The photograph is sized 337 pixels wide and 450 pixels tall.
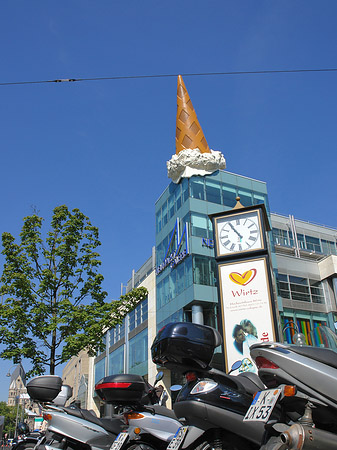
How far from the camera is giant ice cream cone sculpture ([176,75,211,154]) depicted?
30141 millimetres

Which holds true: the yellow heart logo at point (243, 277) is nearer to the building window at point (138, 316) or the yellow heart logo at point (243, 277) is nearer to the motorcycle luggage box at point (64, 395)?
the motorcycle luggage box at point (64, 395)

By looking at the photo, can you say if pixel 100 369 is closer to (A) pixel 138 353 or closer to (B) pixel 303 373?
(A) pixel 138 353

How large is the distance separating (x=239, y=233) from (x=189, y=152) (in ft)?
55.9

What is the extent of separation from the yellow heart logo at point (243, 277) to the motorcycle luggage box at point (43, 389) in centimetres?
655

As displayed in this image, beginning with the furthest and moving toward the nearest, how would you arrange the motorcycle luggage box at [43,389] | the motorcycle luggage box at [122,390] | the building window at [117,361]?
1. the building window at [117,361]
2. the motorcycle luggage box at [43,389]
3. the motorcycle luggage box at [122,390]

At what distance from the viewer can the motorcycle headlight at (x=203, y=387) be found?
4171 mm

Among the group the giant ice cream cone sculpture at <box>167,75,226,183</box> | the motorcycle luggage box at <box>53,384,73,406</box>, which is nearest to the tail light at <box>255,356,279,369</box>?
the motorcycle luggage box at <box>53,384,73,406</box>

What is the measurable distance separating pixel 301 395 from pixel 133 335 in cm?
3270

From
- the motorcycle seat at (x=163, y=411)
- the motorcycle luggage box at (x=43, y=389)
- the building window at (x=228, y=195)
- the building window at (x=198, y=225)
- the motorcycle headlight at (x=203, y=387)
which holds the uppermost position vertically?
the building window at (x=228, y=195)

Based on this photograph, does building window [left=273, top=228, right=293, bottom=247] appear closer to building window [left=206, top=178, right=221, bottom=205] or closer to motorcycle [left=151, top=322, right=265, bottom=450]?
building window [left=206, top=178, right=221, bottom=205]

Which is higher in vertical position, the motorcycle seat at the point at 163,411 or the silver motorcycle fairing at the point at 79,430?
the motorcycle seat at the point at 163,411

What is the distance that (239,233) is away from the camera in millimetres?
12961

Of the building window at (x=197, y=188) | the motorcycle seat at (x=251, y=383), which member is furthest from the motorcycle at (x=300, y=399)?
the building window at (x=197, y=188)

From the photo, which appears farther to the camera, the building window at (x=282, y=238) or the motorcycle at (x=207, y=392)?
the building window at (x=282, y=238)
